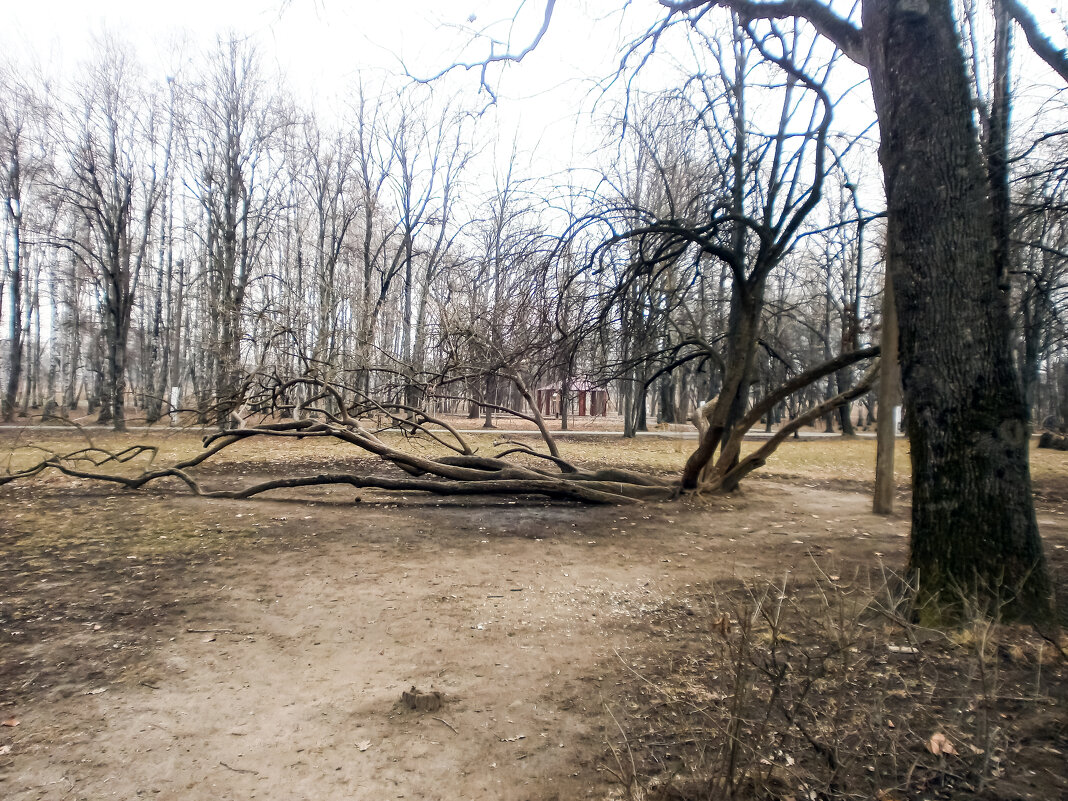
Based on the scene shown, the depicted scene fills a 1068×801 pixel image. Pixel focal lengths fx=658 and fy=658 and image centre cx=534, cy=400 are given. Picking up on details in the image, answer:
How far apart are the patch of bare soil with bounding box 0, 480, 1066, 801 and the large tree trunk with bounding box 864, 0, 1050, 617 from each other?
0.77 m

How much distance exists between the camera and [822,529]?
740 cm

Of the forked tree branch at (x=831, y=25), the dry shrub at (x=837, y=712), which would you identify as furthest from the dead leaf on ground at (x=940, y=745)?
the forked tree branch at (x=831, y=25)

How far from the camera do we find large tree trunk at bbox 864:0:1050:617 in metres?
3.49

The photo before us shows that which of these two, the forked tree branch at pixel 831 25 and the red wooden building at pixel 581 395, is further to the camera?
the red wooden building at pixel 581 395

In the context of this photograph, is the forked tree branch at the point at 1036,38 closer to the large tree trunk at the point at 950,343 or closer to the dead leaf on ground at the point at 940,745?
the large tree trunk at the point at 950,343

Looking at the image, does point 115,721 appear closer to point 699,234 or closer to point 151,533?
point 151,533

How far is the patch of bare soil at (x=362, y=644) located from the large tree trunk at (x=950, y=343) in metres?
0.77

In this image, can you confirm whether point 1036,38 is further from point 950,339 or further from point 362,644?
point 362,644

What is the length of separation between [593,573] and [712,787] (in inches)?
146

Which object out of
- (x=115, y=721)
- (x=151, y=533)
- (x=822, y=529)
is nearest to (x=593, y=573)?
(x=822, y=529)

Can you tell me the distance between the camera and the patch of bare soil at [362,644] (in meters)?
2.70

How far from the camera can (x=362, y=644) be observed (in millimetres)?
4125

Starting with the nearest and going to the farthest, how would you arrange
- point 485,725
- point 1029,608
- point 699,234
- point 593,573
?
point 485,725, point 1029,608, point 593,573, point 699,234

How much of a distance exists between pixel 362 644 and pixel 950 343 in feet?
12.7
